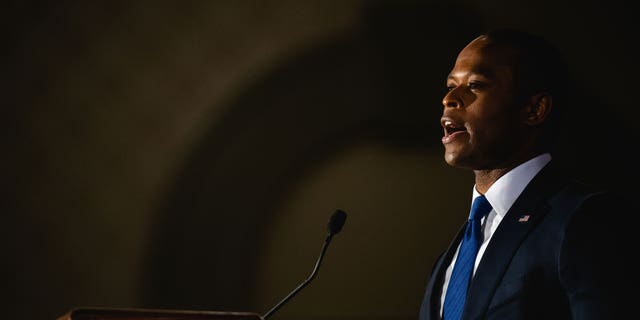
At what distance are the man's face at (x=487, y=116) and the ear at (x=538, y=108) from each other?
0.01 metres

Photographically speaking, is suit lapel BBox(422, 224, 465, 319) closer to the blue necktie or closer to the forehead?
the blue necktie

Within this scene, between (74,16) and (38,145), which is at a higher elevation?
(74,16)

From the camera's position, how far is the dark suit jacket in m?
0.93

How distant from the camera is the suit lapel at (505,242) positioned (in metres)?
1.05

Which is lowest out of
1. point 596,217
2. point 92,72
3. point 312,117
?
point 596,217

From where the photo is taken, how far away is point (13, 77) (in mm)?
2650

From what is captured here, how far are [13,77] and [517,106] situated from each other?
2.16m

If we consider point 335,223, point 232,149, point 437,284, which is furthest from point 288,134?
point 437,284

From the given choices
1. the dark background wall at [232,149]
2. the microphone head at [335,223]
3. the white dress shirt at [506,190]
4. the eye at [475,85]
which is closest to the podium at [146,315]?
the microphone head at [335,223]

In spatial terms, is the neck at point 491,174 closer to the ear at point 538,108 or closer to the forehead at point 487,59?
the ear at point 538,108

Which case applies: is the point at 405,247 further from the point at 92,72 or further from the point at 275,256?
the point at 92,72

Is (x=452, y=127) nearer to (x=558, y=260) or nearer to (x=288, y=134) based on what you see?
(x=558, y=260)

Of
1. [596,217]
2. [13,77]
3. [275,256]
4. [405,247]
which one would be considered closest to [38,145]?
[13,77]

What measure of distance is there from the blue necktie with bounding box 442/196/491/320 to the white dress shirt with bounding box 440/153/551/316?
12 millimetres
